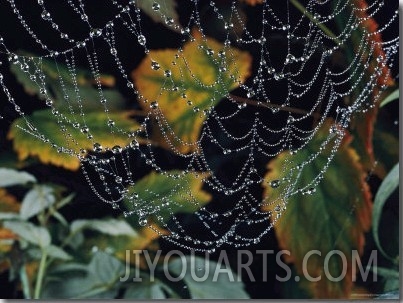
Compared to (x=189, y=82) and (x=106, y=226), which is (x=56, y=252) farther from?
(x=189, y=82)

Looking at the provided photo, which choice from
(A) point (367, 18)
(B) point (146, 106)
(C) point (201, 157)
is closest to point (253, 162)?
(C) point (201, 157)

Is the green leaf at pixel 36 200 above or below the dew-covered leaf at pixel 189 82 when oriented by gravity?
below

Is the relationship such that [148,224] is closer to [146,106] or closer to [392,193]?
[146,106]

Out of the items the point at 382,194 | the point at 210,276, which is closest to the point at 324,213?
the point at 382,194

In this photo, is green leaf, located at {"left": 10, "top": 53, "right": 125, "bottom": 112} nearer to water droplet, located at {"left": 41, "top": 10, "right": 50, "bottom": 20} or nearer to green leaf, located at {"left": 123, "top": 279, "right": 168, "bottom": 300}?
water droplet, located at {"left": 41, "top": 10, "right": 50, "bottom": 20}

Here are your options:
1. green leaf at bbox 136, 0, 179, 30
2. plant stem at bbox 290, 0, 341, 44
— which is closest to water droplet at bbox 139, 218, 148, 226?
green leaf at bbox 136, 0, 179, 30

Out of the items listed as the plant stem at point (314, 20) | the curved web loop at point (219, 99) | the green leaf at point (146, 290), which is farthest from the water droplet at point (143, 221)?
the plant stem at point (314, 20)

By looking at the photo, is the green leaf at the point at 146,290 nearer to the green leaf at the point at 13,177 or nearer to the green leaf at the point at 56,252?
the green leaf at the point at 56,252
